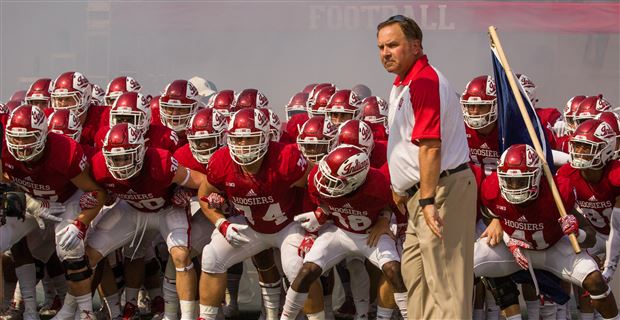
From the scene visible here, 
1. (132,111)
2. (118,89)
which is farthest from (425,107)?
(118,89)

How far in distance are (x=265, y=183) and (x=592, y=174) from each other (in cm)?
189

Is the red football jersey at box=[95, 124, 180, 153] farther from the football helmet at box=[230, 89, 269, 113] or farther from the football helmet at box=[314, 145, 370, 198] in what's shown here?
the football helmet at box=[314, 145, 370, 198]

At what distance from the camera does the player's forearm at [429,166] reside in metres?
4.70

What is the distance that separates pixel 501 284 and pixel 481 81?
1435 mm

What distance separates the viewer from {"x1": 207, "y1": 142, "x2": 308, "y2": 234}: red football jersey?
675 centimetres

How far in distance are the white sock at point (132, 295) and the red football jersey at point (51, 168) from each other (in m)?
0.71

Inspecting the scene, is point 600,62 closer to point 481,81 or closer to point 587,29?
point 587,29

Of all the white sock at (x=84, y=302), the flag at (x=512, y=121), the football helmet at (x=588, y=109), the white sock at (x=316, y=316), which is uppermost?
the flag at (x=512, y=121)

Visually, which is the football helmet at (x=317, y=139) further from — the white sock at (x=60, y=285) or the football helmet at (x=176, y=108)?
the white sock at (x=60, y=285)

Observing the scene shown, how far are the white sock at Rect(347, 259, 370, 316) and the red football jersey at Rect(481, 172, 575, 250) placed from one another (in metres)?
0.87

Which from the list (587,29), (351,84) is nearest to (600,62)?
(587,29)

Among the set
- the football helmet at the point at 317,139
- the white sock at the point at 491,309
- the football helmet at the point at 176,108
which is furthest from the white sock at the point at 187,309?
the white sock at the point at 491,309

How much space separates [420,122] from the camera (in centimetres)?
475

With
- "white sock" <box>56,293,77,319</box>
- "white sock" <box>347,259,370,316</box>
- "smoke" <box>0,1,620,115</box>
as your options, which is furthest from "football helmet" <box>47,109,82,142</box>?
"smoke" <box>0,1,620,115</box>
